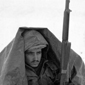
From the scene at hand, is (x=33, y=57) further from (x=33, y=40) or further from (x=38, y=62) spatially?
(x=33, y=40)

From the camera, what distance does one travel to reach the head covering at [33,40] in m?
4.01

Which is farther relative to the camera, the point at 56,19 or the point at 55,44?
the point at 56,19

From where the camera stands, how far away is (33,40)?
4031 mm

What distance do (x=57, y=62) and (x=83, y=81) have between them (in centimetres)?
47

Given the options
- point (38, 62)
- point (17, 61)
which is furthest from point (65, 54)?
point (17, 61)

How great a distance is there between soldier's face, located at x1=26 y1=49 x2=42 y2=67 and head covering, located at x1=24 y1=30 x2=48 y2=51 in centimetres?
7

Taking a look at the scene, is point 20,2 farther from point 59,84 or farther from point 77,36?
point 59,84

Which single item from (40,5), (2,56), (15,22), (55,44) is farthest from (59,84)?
(40,5)

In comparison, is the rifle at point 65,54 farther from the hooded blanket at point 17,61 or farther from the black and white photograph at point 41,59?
the hooded blanket at point 17,61

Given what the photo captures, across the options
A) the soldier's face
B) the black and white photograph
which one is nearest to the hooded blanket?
the black and white photograph

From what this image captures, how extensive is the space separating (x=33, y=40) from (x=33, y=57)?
24 centimetres

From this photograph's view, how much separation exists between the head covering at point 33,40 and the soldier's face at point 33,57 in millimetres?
75

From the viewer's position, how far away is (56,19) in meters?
Answer: 10.6

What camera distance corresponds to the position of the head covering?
13.1ft
